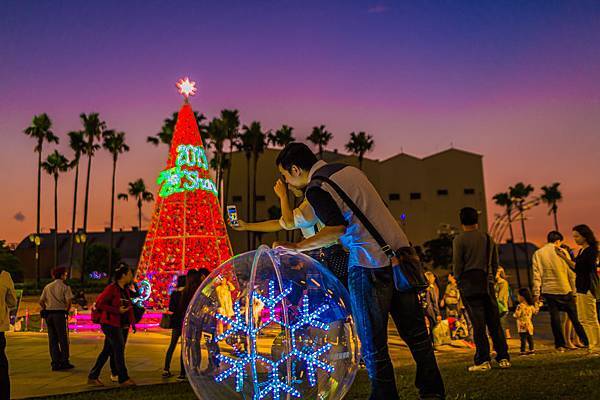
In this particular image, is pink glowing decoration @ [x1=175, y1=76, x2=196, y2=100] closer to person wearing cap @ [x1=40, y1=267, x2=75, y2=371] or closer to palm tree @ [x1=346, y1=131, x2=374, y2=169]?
person wearing cap @ [x1=40, y1=267, x2=75, y2=371]

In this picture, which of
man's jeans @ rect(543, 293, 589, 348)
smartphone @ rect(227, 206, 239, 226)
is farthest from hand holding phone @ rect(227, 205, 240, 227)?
man's jeans @ rect(543, 293, 589, 348)

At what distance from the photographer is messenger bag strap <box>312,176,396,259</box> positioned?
11.2 feet

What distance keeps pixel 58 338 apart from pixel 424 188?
5712 cm

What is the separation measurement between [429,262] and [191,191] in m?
45.6

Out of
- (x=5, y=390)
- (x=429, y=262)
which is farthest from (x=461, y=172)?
(x=5, y=390)

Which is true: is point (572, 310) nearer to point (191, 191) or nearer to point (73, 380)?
point (73, 380)

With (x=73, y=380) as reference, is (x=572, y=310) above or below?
above

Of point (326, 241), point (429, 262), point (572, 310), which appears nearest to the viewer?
point (326, 241)

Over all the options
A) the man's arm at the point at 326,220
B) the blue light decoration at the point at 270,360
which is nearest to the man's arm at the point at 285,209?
the man's arm at the point at 326,220

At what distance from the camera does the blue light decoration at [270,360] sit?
3109 mm

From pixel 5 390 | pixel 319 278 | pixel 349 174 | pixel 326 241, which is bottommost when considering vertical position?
pixel 5 390

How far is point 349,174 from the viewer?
11.5ft

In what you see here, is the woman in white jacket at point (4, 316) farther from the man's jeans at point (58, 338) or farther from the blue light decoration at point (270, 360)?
the man's jeans at point (58, 338)

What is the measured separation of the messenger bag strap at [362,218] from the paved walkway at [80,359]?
6.06m
